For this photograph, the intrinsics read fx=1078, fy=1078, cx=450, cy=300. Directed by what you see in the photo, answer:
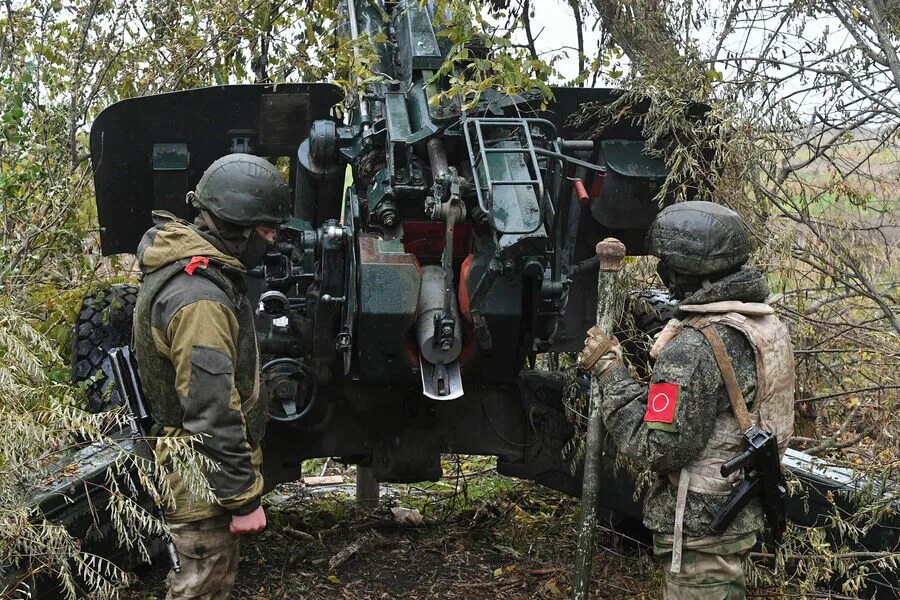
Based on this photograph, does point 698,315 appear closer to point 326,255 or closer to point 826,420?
point 326,255

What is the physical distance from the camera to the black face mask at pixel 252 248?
401 centimetres

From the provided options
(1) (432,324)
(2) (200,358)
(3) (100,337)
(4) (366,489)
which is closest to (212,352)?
(2) (200,358)

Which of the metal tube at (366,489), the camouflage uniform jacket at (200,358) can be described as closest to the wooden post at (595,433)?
the camouflage uniform jacket at (200,358)

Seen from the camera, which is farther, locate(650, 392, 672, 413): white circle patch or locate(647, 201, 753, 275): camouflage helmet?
locate(647, 201, 753, 275): camouflage helmet

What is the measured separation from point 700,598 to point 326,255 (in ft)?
6.88

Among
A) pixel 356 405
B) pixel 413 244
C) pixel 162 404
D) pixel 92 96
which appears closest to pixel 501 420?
pixel 356 405

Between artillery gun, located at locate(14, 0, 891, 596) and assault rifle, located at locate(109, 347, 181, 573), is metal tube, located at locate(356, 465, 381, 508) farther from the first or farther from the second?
assault rifle, located at locate(109, 347, 181, 573)

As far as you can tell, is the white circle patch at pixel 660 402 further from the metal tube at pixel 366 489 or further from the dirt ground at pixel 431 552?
the metal tube at pixel 366 489

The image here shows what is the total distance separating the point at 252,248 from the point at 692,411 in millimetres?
1712

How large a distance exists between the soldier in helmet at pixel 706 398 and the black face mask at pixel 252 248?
145 centimetres

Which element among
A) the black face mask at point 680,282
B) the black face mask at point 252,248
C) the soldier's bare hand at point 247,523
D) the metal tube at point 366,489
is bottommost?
the metal tube at point 366,489

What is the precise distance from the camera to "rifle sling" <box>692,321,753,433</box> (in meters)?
3.51

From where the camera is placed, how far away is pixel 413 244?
4723 millimetres

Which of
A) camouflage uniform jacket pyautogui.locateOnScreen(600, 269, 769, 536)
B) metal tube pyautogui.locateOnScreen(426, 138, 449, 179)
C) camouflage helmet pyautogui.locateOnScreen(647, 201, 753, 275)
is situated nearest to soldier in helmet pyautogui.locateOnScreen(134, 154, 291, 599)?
metal tube pyautogui.locateOnScreen(426, 138, 449, 179)
